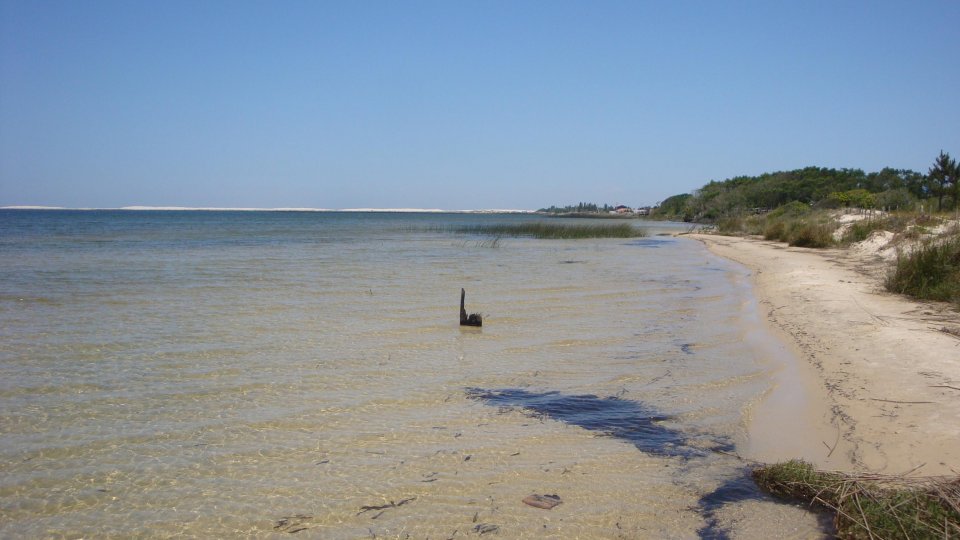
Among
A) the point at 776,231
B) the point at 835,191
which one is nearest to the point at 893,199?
the point at 835,191

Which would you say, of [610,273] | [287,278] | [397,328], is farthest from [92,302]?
[610,273]

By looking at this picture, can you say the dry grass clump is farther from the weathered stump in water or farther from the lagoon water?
the weathered stump in water

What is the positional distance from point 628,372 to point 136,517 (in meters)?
5.12

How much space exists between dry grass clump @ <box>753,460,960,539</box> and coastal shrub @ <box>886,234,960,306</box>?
808cm

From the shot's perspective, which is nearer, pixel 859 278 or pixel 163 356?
pixel 163 356

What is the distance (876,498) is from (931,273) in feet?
30.7

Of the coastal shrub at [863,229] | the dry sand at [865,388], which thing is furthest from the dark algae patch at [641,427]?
the coastal shrub at [863,229]

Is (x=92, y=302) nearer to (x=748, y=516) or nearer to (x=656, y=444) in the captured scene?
(x=656, y=444)

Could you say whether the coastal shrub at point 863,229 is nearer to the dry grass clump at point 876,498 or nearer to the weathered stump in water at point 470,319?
the weathered stump in water at point 470,319

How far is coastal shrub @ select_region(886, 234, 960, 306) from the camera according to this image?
392 inches

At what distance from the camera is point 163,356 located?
742 centimetres

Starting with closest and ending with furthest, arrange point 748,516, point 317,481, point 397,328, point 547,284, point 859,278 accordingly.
Result: point 748,516 < point 317,481 < point 397,328 < point 859,278 < point 547,284

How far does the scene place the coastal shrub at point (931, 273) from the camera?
996 cm

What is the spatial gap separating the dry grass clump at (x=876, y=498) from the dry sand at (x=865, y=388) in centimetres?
61
